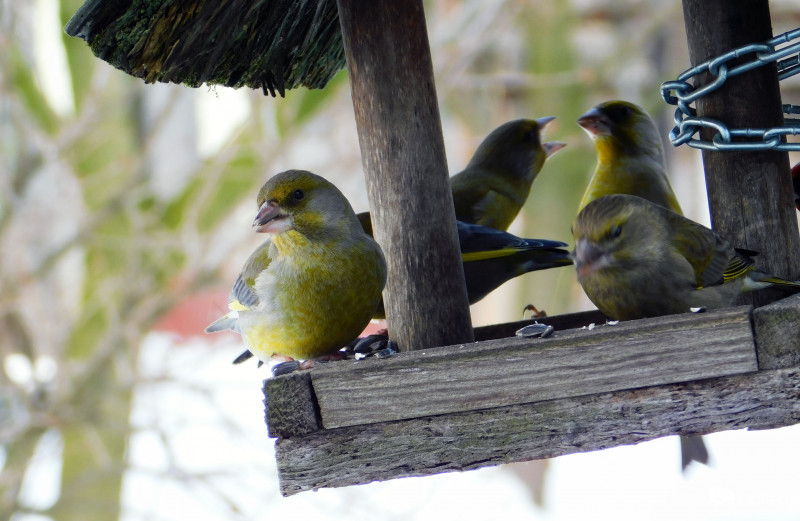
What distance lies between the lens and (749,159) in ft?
7.23

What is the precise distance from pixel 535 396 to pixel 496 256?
39.6 inches

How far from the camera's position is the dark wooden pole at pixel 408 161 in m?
2.18

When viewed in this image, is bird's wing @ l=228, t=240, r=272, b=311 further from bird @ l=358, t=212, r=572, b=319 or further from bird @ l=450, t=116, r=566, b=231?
bird @ l=450, t=116, r=566, b=231

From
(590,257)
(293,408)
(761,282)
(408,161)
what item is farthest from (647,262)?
(293,408)

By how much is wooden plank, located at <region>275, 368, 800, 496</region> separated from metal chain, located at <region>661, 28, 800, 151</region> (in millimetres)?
495

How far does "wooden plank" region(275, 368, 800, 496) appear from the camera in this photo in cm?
164

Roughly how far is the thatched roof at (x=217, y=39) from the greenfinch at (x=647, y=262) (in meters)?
0.92

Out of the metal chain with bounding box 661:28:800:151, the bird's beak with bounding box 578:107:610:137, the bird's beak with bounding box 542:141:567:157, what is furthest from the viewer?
the bird's beak with bounding box 542:141:567:157

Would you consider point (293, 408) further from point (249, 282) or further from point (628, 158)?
point (628, 158)

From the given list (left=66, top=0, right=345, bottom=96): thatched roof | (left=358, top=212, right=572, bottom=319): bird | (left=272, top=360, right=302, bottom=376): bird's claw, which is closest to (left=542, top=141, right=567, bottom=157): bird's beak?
(left=358, top=212, right=572, bottom=319): bird

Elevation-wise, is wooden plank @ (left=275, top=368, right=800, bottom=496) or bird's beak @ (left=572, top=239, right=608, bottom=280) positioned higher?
bird's beak @ (left=572, top=239, right=608, bottom=280)

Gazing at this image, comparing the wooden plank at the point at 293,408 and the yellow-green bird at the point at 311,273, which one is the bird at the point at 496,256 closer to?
the yellow-green bird at the point at 311,273

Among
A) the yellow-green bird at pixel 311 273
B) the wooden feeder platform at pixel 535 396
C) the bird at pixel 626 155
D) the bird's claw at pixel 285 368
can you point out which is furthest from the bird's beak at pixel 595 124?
the bird's claw at pixel 285 368

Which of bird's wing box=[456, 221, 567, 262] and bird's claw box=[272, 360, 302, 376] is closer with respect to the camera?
bird's claw box=[272, 360, 302, 376]
